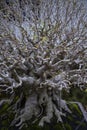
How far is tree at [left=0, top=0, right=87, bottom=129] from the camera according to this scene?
3.54m

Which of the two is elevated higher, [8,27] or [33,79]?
[8,27]

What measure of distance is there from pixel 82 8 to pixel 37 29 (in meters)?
0.95

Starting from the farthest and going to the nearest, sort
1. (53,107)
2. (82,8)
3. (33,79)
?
1. (82,8)
2. (53,107)
3. (33,79)

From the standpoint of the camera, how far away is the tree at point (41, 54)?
3.54m

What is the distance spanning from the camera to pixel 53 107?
377 centimetres

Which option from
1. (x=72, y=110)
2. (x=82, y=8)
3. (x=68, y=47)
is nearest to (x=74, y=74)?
(x=68, y=47)

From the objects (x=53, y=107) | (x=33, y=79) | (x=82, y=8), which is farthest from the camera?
(x=82, y=8)

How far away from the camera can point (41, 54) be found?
3.62 meters

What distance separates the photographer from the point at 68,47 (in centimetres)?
379

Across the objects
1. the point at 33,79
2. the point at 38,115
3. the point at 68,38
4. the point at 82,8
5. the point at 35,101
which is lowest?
the point at 38,115

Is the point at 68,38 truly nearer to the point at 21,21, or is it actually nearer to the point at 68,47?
the point at 68,47

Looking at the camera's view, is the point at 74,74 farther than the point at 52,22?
No

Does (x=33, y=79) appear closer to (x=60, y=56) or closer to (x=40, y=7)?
(x=60, y=56)

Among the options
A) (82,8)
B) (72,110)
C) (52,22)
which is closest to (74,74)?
(72,110)
